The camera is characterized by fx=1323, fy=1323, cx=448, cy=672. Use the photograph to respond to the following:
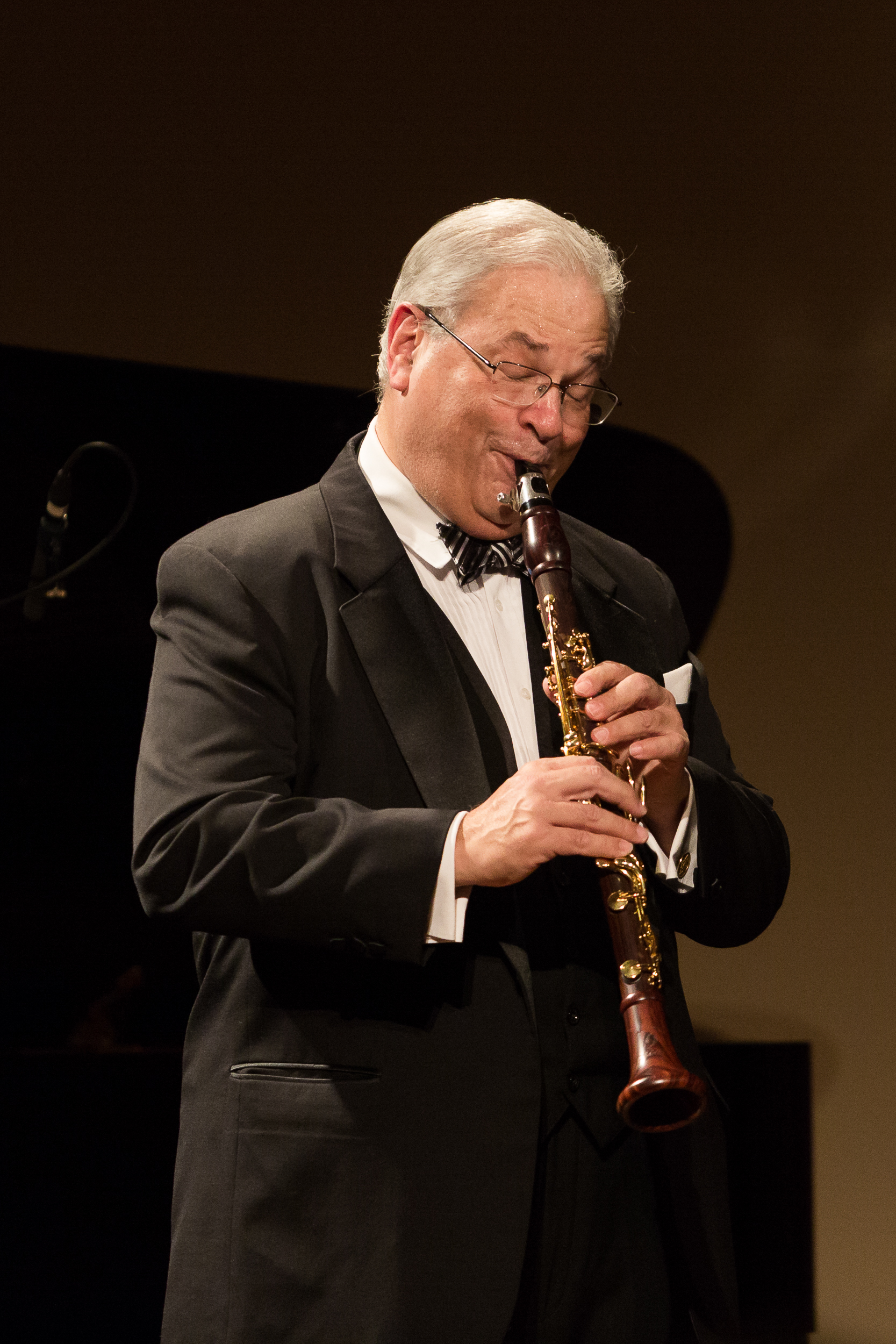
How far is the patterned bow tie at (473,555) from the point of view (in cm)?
160

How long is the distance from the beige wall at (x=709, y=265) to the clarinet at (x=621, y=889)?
5.93 feet

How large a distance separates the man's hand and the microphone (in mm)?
1464

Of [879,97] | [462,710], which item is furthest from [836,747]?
[462,710]

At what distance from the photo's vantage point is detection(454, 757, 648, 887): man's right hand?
3.99 ft

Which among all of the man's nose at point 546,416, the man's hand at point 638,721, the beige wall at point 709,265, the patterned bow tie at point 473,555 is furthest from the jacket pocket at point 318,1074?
the beige wall at point 709,265

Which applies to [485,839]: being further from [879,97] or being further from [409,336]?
[879,97]

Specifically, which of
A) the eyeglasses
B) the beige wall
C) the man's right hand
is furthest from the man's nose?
the beige wall

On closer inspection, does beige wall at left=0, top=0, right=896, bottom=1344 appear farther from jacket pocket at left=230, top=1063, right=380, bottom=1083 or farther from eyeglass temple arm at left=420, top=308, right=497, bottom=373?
jacket pocket at left=230, top=1063, right=380, bottom=1083

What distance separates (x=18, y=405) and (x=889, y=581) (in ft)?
7.20

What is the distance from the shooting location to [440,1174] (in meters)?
1.27

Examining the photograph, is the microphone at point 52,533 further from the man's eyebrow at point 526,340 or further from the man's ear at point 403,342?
the man's eyebrow at point 526,340

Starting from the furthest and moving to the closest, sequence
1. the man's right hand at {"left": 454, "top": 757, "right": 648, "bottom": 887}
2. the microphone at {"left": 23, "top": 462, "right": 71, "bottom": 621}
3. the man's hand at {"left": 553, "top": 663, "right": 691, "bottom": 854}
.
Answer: the microphone at {"left": 23, "top": 462, "right": 71, "bottom": 621} < the man's hand at {"left": 553, "top": 663, "right": 691, "bottom": 854} < the man's right hand at {"left": 454, "top": 757, "right": 648, "bottom": 887}

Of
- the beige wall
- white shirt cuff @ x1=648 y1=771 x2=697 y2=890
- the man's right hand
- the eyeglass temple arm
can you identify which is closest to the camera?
the man's right hand

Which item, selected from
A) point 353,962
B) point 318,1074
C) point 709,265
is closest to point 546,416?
point 353,962
